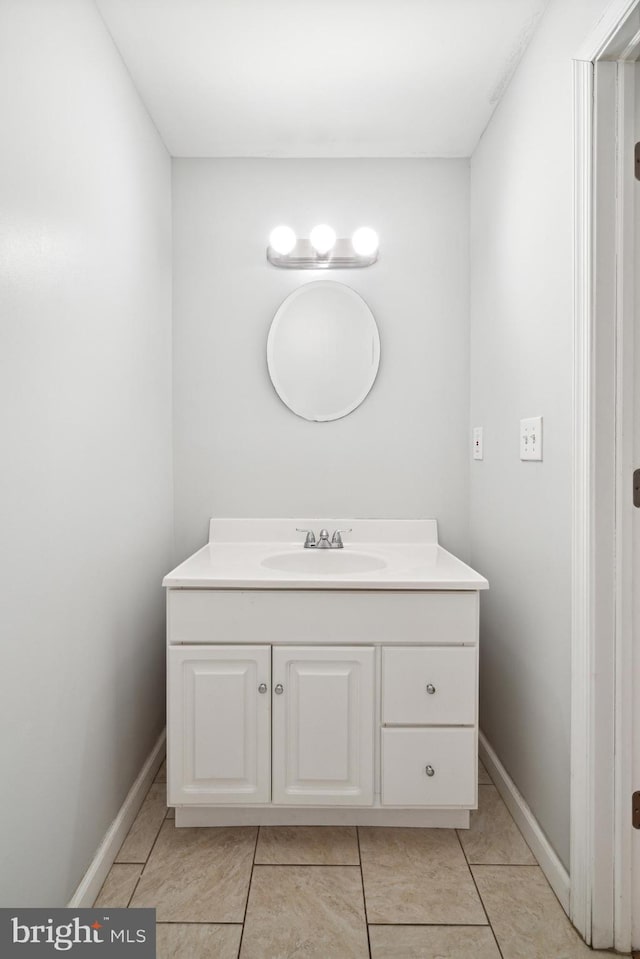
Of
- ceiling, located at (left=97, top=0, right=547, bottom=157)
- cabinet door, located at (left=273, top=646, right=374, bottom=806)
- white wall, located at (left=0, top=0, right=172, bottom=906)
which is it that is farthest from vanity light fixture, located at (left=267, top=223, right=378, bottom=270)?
cabinet door, located at (left=273, top=646, right=374, bottom=806)

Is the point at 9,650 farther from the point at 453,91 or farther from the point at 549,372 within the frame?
the point at 453,91

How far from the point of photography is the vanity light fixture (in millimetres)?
2107

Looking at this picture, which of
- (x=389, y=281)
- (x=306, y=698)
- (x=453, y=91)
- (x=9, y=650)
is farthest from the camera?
(x=389, y=281)

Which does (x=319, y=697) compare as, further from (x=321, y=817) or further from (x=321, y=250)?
(x=321, y=250)

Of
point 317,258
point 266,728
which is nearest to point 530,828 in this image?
point 266,728

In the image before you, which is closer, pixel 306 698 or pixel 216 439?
pixel 306 698

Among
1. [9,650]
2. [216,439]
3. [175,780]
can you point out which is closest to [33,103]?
[9,650]

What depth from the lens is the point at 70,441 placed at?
1.31 meters

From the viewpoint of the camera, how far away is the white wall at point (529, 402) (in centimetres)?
142

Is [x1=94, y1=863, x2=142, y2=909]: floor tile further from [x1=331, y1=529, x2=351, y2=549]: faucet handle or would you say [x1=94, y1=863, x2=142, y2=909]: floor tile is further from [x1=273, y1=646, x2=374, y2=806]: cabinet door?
[x1=331, y1=529, x2=351, y2=549]: faucet handle

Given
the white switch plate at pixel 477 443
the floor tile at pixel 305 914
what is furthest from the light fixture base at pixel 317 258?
the floor tile at pixel 305 914

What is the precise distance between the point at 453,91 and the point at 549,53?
0.40 metres

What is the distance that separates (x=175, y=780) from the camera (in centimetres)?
159

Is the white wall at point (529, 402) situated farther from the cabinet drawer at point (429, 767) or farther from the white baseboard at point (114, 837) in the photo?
the white baseboard at point (114, 837)
